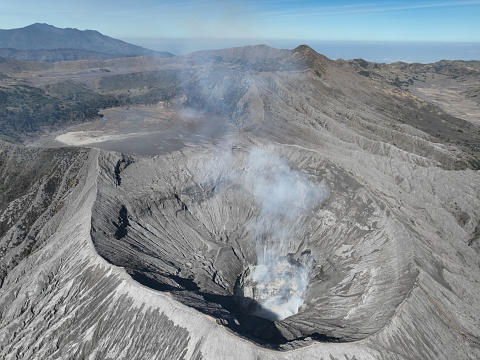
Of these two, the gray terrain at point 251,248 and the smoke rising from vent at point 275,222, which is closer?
the gray terrain at point 251,248

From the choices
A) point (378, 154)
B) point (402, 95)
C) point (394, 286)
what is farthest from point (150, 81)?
point (394, 286)

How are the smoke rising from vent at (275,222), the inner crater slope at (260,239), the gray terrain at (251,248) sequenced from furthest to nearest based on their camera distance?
1. the smoke rising from vent at (275,222)
2. the inner crater slope at (260,239)
3. the gray terrain at (251,248)

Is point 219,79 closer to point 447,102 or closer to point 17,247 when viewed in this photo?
point 17,247

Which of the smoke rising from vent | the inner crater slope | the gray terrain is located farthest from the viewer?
the smoke rising from vent

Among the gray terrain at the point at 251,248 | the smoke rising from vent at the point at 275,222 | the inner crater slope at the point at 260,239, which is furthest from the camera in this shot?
the smoke rising from vent at the point at 275,222

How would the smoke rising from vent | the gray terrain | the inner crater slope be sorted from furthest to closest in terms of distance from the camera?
1. the smoke rising from vent
2. the inner crater slope
3. the gray terrain

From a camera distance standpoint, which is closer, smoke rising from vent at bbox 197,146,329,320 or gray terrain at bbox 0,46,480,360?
gray terrain at bbox 0,46,480,360
